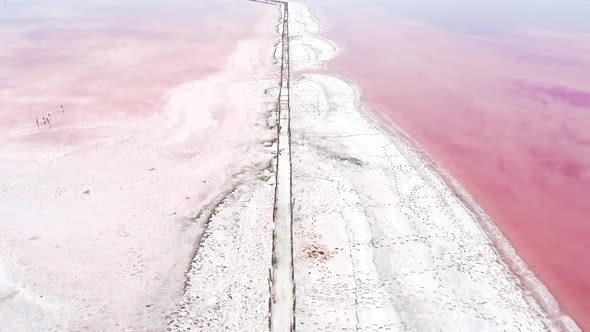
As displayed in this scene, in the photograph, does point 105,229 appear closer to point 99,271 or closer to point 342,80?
point 99,271

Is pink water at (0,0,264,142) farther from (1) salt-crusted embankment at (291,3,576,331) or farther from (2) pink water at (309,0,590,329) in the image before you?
(1) salt-crusted embankment at (291,3,576,331)

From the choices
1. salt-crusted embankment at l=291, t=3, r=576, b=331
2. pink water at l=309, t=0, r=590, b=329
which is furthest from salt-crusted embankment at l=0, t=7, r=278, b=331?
pink water at l=309, t=0, r=590, b=329

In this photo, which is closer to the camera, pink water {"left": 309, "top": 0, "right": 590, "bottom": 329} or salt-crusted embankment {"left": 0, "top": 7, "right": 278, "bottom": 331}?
salt-crusted embankment {"left": 0, "top": 7, "right": 278, "bottom": 331}

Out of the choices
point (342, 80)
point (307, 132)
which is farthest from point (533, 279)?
point (342, 80)

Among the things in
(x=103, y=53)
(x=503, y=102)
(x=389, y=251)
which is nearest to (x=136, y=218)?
(x=389, y=251)

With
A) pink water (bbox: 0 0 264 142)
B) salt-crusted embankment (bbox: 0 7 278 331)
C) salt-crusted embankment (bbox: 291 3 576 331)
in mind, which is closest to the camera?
salt-crusted embankment (bbox: 291 3 576 331)

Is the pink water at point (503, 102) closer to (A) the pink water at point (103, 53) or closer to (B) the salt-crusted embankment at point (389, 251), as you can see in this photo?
(B) the salt-crusted embankment at point (389, 251)

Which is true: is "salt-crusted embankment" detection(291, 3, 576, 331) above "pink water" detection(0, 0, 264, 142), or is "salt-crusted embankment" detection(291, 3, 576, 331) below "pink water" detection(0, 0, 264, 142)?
below

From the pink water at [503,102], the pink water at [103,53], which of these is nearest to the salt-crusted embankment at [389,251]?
the pink water at [503,102]
